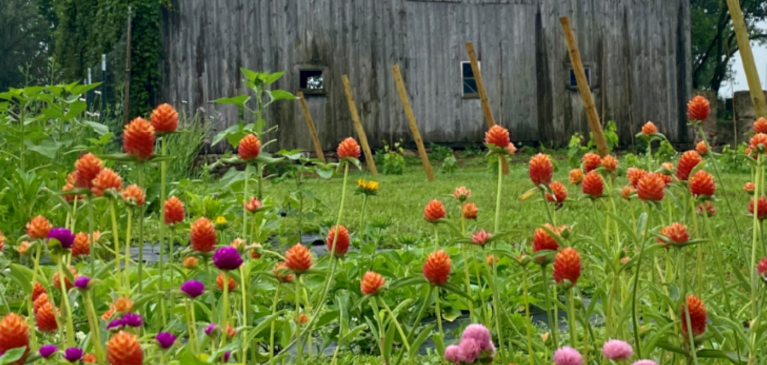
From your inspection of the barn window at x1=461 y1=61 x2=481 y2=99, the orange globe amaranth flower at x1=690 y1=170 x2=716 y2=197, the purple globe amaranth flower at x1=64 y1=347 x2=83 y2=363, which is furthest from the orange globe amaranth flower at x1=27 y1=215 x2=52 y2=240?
the barn window at x1=461 y1=61 x2=481 y2=99

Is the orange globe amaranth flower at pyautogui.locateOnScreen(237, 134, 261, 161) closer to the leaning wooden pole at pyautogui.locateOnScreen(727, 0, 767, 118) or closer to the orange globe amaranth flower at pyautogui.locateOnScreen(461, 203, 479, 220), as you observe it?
the orange globe amaranth flower at pyautogui.locateOnScreen(461, 203, 479, 220)

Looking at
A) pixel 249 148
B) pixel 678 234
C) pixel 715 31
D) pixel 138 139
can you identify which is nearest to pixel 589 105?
pixel 249 148

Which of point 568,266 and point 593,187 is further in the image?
point 593,187

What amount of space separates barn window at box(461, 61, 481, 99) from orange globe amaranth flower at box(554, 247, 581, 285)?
1436cm

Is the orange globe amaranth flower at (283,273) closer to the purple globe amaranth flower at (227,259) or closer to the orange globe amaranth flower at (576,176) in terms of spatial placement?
the purple globe amaranth flower at (227,259)

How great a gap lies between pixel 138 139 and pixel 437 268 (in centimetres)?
59

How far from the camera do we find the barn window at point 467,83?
15.7m

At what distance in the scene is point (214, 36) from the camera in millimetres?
14523

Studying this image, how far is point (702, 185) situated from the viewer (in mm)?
1746

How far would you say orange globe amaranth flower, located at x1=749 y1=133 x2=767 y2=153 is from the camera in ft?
6.12

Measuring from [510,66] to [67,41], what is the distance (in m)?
9.95

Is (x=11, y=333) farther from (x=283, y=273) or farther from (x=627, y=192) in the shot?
(x=627, y=192)

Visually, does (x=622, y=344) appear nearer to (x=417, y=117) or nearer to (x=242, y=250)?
(x=242, y=250)

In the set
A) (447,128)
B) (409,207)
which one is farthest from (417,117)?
(409,207)
